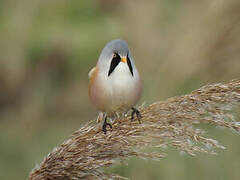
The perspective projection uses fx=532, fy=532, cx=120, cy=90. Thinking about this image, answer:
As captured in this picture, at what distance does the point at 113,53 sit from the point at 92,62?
11.5ft

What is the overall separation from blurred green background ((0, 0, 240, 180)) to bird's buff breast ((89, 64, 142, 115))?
0.56 meters

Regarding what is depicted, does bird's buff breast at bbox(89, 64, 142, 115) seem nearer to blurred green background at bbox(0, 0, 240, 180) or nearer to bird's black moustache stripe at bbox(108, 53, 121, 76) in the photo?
bird's black moustache stripe at bbox(108, 53, 121, 76)

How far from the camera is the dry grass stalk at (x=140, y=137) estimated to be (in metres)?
1.67

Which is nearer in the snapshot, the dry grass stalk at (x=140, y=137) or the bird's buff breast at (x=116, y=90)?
the dry grass stalk at (x=140, y=137)

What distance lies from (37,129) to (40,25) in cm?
149

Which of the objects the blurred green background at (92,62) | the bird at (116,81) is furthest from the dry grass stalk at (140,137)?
the blurred green background at (92,62)

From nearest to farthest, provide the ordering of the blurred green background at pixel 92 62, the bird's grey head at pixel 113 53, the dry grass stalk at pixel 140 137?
1. the dry grass stalk at pixel 140 137
2. the bird's grey head at pixel 113 53
3. the blurred green background at pixel 92 62

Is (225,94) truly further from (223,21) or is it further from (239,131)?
(223,21)

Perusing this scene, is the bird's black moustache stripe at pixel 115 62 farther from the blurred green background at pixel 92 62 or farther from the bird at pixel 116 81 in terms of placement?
the blurred green background at pixel 92 62

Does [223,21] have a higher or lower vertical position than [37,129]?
higher

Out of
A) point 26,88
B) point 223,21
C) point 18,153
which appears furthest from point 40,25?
point 223,21

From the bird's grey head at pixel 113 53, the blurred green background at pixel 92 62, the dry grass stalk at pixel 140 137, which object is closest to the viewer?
the dry grass stalk at pixel 140 137

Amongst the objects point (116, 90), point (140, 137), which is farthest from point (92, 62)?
point (140, 137)

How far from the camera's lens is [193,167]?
269cm
